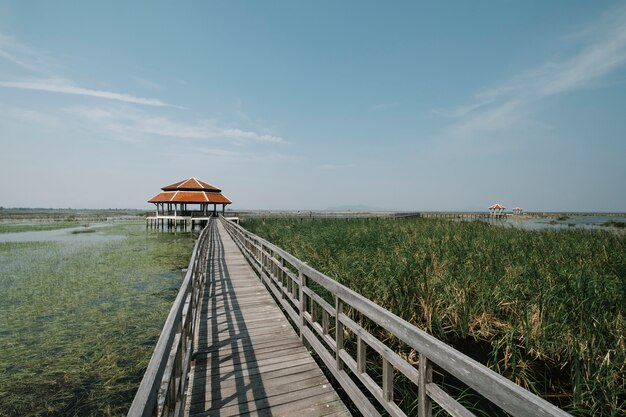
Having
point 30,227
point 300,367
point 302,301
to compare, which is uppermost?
point 302,301

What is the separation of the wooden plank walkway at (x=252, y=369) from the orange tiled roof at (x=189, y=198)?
27393mm

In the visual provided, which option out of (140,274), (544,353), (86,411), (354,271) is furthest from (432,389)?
(140,274)

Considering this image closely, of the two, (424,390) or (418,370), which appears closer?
(424,390)

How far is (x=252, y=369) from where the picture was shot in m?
3.67

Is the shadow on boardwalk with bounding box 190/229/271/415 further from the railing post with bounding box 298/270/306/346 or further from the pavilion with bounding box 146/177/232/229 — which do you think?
the pavilion with bounding box 146/177/232/229

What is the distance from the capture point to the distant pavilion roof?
31580 mm

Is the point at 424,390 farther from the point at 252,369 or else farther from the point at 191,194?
the point at 191,194

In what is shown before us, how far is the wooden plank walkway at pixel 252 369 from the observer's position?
296 cm

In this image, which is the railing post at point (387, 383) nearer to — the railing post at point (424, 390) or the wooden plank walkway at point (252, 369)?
the railing post at point (424, 390)

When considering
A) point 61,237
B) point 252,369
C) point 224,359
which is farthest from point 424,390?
point 61,237

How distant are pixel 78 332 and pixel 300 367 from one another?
5.55 meters

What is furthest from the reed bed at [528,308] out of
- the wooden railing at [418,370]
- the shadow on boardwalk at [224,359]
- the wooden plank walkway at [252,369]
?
the shadow on boardwalk at [224,359]

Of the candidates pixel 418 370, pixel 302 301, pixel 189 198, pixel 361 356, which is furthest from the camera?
pixel 189 198

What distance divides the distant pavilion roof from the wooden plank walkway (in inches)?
1084
